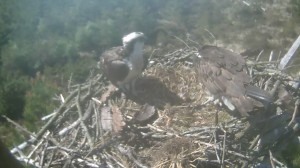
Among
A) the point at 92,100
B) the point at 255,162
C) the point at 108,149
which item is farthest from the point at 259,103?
the point at 92,100

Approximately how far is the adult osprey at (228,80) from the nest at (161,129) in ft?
0.50

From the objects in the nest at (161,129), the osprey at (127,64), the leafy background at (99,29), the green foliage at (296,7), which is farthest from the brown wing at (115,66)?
the green foliage at (296,7)

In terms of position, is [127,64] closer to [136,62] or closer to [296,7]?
[136,62]

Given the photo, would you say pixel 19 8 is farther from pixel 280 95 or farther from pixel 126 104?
pixel 280 95

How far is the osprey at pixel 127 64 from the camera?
4805 millimetres

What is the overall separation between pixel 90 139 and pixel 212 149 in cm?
104

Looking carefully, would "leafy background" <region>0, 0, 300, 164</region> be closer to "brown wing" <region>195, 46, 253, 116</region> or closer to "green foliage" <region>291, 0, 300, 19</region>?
"green foliage" <region>291, 0, 300, 19</region>

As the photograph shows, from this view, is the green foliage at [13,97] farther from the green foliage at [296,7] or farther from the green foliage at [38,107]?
the green foliage at [296,7]

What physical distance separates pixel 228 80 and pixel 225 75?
0.31 ft

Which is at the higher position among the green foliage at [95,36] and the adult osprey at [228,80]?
the adult osprey at [228,80]

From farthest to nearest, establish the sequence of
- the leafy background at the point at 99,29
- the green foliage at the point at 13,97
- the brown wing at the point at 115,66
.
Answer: the leafy background at the point at 99,29, the green foliage at the point at 13,97, the brown wing at the point at 115,66

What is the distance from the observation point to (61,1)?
40.5 ft

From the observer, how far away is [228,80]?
439 cm

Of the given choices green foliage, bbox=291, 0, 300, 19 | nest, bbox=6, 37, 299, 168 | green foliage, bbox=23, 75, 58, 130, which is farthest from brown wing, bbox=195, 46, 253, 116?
green foliage, bbox=291, 0, 300, 19
